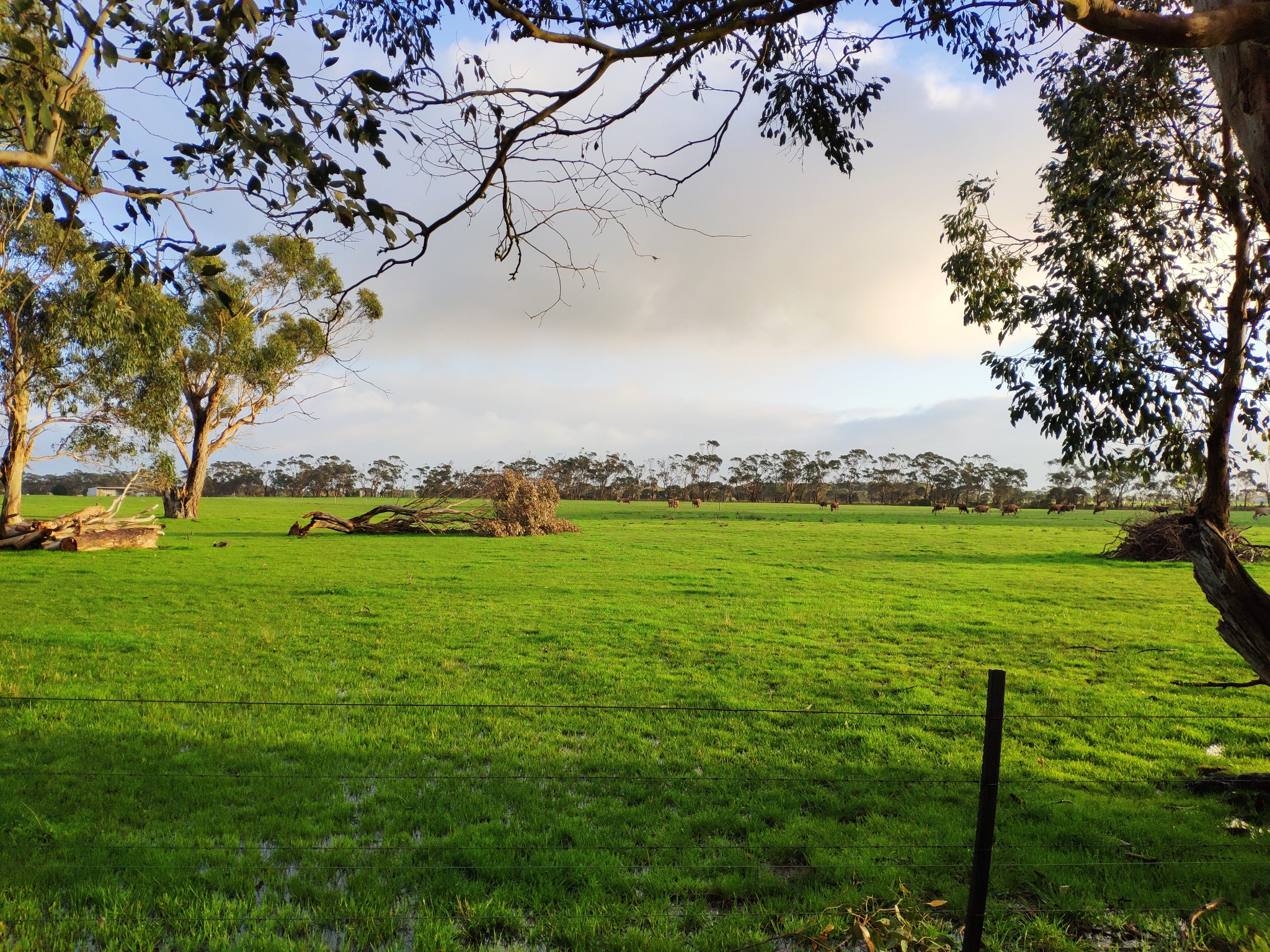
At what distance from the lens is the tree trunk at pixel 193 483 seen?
1452 inches

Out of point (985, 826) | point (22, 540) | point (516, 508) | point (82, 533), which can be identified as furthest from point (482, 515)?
point (985, 826)

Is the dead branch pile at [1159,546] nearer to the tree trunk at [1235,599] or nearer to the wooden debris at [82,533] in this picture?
the tree trunk at [1235,599]

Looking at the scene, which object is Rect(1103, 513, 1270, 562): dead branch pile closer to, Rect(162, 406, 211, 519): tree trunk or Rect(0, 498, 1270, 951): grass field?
Rect(0, 498, 1270, 951): grass field

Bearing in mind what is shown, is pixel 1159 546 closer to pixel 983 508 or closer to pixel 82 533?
pixel 82 533

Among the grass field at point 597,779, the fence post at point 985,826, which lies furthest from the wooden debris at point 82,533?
the fence post at point 985,826

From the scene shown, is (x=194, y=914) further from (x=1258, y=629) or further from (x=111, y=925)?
(x=1258, y=629)

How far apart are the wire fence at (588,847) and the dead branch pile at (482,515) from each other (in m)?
26.1

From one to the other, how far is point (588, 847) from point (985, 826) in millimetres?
2369

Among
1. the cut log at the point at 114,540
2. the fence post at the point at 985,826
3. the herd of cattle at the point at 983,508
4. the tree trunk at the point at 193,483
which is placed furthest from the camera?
the herd of cattle at the point at 983,508

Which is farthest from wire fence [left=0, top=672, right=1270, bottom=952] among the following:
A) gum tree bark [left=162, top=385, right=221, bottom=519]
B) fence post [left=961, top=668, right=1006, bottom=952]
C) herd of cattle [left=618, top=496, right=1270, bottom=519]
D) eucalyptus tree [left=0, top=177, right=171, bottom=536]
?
herd of cattle [left=618, top=496, right=1270, bottom=519]

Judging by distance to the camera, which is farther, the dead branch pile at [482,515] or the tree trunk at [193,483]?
the tree trunk at [193,483]

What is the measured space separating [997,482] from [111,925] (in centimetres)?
12623

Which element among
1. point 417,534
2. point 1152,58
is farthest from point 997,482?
point 1152,58

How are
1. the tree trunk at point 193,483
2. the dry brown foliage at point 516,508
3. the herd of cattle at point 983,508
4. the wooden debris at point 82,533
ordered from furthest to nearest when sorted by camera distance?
the herd of cattle at point 983,508 < the tree trunk at point 193,483 < the dry brown foliage at point 516,508 < the wooden debris at point 82,533
